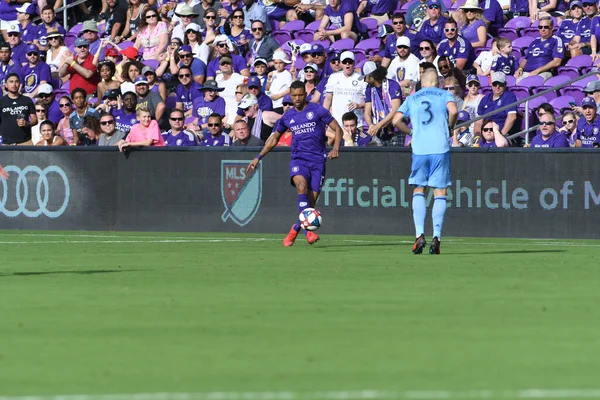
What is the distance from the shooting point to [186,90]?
24750 millimetres

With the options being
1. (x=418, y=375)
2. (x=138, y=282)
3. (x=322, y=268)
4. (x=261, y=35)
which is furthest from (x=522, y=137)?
(x=418, y=375)

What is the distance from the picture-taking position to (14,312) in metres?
9.98

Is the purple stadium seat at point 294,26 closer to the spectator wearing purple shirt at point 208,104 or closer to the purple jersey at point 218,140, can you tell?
the spectator wearing purple shirt at point 208,104

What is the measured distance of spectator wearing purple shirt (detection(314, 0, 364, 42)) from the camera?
25.0m

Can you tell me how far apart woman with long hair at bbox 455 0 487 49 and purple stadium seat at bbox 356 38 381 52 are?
1573 millimetres

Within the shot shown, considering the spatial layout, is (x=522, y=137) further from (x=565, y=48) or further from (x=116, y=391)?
(x=116, y=391)

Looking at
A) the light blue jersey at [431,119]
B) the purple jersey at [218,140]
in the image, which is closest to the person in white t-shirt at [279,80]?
the purple jersey at [218,140]

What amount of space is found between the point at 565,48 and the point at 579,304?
13051mm

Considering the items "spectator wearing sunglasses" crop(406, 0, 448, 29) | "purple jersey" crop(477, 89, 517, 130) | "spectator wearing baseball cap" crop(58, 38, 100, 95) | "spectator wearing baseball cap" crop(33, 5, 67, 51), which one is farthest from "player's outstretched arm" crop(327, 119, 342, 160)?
"spectator wearing baseball cap" crop(33, 5, 67, 51)

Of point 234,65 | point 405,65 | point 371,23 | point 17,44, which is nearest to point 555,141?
point 405,65

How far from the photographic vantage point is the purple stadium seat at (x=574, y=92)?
22.2m

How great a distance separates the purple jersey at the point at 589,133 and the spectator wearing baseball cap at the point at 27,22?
13097mm

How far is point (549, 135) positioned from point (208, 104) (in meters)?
6.25

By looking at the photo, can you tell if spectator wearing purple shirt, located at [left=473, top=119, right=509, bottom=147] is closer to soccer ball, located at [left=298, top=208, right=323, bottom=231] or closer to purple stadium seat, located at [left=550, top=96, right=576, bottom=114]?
purple stadium seat, located at [left=550, top=96, right=576, bottom=114]
